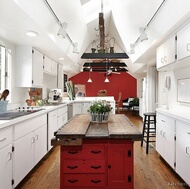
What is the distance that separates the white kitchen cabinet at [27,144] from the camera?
223 centimetres

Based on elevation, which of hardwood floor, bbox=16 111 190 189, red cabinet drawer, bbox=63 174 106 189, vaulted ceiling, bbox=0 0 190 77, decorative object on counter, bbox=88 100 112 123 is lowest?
hardwood floor, bbox=16 111 190 189

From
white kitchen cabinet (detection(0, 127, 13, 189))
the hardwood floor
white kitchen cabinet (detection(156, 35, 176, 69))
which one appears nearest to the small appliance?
the hardwood floor

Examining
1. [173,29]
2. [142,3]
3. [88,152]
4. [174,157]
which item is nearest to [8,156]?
[88,152]

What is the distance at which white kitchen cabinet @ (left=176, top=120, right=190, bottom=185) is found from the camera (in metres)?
2.26

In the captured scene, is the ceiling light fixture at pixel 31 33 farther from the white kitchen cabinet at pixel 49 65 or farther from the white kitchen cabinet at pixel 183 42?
the white kitchen cabinet at pixel 183 42

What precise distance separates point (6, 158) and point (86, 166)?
84 cm

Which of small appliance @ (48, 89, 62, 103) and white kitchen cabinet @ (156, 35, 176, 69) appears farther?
small appliance @ (48, 89, 62, 103)

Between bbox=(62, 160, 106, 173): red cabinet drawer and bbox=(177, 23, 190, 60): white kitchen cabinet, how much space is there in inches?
65.2

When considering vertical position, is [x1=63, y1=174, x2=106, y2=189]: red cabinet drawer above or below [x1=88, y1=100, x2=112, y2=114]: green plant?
below

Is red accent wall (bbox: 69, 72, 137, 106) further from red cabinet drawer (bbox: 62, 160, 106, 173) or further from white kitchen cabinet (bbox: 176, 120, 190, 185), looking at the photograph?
red cabinet drawer (bbox: 62, 160, 106, 173)

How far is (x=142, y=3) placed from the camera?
3129mm

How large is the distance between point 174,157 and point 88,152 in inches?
54.9

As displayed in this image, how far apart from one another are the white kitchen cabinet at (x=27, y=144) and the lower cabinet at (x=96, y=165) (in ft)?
2.03

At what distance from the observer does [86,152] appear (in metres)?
2.00
